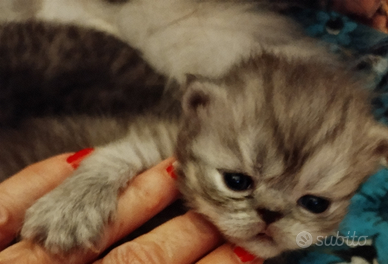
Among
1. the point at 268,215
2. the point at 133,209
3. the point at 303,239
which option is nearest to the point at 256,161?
the point at 268,215

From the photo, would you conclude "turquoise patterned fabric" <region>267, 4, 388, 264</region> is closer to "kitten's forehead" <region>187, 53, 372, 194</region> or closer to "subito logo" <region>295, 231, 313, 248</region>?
"subito logo" <region>295, 231, 313, 248</region>

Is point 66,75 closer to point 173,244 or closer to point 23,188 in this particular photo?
point 23,188

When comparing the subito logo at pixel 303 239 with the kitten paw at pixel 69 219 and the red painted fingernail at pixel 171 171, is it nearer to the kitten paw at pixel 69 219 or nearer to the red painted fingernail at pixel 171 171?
the red painted fingernail at pixel 171 171

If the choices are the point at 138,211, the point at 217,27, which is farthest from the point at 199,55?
the point at 138,211

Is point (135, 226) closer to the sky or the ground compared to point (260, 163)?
closer to the ground

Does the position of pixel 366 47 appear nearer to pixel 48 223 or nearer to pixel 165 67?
pixel 165 67

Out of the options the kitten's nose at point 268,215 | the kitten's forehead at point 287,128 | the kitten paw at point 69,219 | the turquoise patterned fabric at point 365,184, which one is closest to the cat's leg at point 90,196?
the kitten paw at point 69,219

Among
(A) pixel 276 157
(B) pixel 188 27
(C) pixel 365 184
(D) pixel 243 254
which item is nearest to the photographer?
(A) pixel 276 157

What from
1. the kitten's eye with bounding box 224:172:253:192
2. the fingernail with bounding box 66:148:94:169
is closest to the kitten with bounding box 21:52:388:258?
the kitten's eye with bounding box 224:172:253:192
